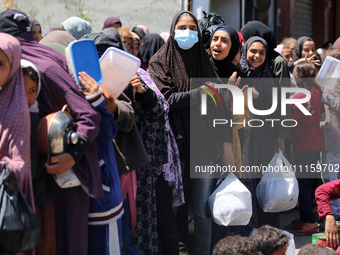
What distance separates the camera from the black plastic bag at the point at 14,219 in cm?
206

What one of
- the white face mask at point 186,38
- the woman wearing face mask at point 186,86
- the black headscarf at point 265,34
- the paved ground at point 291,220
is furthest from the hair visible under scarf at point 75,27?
the paved ground at point 291,220

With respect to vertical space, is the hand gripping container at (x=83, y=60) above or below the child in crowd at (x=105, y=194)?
above

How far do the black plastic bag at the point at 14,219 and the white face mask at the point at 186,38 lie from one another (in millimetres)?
1956

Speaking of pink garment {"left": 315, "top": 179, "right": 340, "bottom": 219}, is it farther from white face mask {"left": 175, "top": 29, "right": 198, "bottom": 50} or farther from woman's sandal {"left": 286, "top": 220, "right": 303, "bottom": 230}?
woman's sandal {"left": 286, "top": 220, "right": 303, "bottom": 230}

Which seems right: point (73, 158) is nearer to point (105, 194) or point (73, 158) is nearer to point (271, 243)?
point (105, 194)

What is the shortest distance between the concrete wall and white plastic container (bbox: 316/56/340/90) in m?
3.48

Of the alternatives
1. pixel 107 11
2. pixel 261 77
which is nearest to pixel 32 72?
pixel 261 77

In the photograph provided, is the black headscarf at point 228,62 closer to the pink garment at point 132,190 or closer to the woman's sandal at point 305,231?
the pink garment at point 132,190

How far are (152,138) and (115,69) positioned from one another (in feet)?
2.64

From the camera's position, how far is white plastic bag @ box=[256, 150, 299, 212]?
4.09 meters

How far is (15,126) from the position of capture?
2221mm

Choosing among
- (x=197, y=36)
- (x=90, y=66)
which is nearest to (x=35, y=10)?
(x=197, y=36)

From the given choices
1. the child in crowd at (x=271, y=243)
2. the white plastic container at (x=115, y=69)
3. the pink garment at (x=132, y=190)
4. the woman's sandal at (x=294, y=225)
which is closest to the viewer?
the white plastic container at (x=115, y=69)

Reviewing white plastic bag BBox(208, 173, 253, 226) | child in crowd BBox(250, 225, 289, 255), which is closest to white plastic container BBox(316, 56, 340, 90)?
white plastic bag BBox(208, 173, 253, 226)
